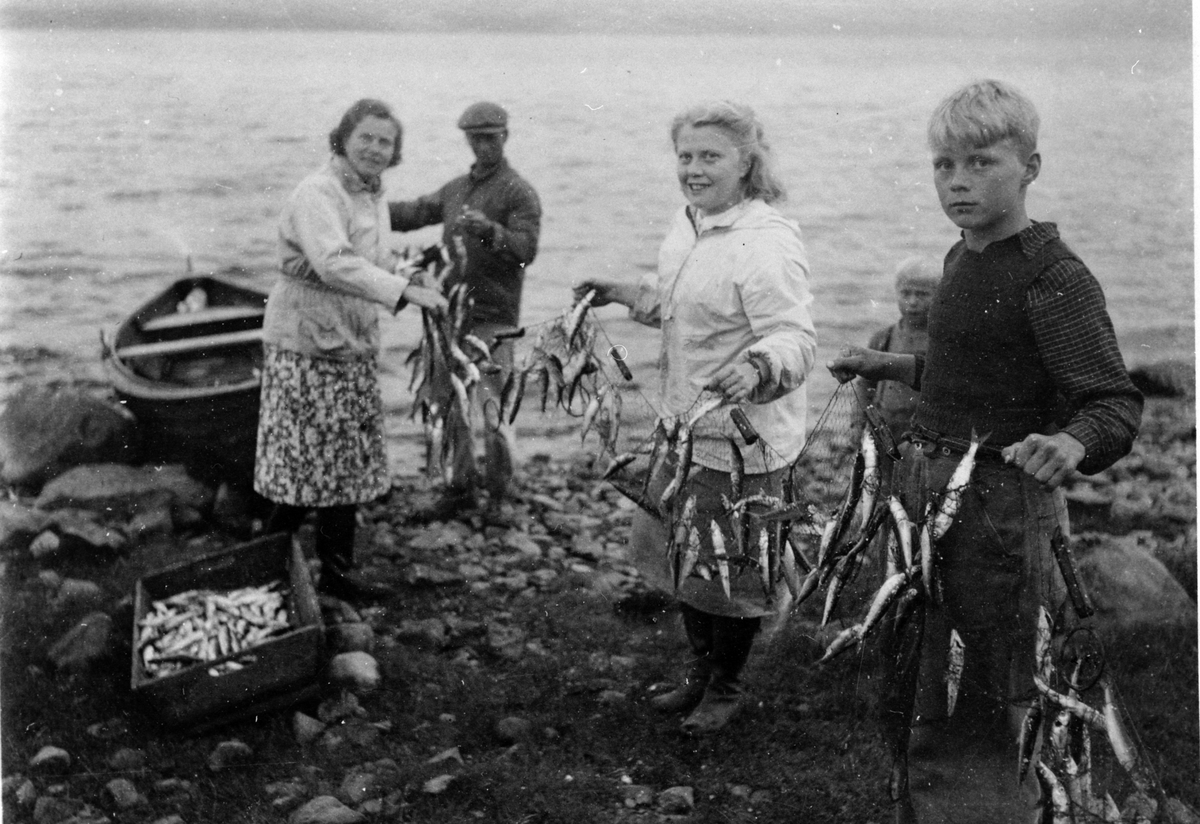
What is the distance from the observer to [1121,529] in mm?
5211

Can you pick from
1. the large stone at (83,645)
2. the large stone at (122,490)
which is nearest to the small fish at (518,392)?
the large stone at (83,645)

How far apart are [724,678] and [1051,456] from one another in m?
1.81

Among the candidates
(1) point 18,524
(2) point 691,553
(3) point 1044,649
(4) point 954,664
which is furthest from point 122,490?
(3) point 1044,649

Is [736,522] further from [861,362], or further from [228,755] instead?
[228,755]

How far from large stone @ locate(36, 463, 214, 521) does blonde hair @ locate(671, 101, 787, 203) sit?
351 cm

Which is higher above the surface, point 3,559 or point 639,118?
A: point 639,118

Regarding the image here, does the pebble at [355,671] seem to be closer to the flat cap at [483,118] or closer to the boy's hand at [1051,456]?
the flat cap at [483,118]

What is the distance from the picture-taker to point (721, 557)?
3.51 m

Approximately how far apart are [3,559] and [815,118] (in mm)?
4623

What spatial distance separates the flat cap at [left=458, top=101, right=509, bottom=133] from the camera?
5.28 metres

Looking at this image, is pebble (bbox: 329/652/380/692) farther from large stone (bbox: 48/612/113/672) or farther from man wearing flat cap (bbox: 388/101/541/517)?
man wearing flat cap (bbox: 388/101/541/517)

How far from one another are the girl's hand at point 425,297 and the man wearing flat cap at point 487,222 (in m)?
1.00

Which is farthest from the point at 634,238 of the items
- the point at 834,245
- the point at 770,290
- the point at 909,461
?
the point at 909,461

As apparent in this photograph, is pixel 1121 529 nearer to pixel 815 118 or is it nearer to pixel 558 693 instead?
pixel 815 118
